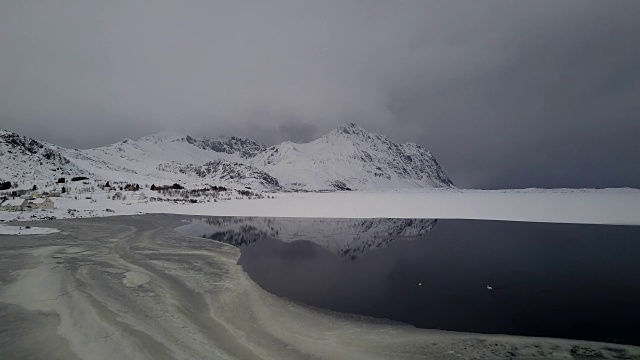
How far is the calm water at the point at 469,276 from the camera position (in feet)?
30.8

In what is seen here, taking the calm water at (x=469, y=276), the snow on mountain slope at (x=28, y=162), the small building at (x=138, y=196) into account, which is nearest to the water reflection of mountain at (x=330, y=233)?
the calm water at (x=469, y=276)

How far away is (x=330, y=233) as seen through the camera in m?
26.5

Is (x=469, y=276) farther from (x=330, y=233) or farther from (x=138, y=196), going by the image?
(x=138, y=196)

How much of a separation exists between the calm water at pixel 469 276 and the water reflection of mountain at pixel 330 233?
14 centimetres

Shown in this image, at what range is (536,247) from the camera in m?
19.8

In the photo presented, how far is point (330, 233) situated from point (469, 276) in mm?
13960

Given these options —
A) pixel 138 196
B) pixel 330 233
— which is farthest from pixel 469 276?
pixel 138 196

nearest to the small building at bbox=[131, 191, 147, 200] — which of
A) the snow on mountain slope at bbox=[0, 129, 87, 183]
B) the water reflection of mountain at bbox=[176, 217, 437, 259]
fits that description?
the water reflection of mountain at bbox=[176, 217, 437, 259]

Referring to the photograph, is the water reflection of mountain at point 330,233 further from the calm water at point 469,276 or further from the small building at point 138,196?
the small building at point 138,196

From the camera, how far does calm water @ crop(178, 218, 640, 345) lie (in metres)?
9.40

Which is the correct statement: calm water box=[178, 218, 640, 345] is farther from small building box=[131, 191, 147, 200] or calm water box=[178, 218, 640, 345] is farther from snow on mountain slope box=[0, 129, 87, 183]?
snow on mountain slope box=[0, 129, 87, 183]

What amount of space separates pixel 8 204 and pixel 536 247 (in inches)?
1928

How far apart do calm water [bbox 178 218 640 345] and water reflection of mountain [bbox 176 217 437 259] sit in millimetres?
141

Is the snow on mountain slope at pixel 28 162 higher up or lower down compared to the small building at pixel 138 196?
higher up
